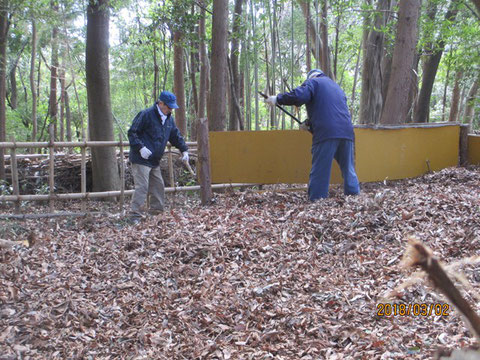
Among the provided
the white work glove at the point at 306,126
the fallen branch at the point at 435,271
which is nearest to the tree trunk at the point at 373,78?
the white work glove at the point at 306,126

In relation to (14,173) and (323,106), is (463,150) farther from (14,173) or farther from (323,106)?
(14,173)

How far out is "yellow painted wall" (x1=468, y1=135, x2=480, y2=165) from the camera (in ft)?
26.2

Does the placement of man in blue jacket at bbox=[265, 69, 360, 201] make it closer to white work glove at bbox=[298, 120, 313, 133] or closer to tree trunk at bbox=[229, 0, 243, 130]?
white work glove at bbox=[298, 120, 313, 133]

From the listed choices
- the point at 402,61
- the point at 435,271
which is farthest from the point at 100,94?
the point at 435,271

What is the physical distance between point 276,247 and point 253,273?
51 centimetres

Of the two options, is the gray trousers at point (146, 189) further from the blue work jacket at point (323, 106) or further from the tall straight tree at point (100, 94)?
the tall straight tree at point (100, 94)

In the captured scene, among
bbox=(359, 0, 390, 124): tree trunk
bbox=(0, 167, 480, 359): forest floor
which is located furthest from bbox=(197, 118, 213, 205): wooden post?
bbox=(359, 0, 390, 124): tree trunk

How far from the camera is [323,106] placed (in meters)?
6.08

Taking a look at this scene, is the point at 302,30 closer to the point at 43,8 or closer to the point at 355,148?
the point at 43,8

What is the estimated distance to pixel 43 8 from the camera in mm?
9555

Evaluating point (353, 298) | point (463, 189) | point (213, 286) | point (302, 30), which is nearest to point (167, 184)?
point (463, 189)

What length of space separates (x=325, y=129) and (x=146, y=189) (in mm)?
2367

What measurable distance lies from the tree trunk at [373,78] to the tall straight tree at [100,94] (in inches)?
212

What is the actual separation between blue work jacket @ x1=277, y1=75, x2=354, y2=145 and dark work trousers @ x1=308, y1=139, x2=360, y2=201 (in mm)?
90
